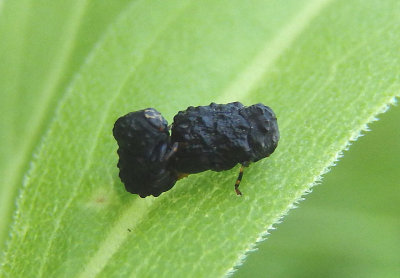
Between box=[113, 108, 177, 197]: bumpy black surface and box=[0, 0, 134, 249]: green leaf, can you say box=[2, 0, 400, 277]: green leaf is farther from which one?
box=[0, 0, 134, 249]: green leaf

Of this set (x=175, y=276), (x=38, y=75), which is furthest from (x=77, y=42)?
(x=175, y=276)

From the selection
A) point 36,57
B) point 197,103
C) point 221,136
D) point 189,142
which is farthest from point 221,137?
point 36,57

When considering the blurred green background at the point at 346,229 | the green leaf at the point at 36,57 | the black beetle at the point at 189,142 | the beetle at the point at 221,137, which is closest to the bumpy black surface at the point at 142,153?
the black beetle at the point at 189,142

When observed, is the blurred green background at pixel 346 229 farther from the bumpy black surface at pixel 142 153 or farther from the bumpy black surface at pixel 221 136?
the bumpy black surface at pixel 142 153

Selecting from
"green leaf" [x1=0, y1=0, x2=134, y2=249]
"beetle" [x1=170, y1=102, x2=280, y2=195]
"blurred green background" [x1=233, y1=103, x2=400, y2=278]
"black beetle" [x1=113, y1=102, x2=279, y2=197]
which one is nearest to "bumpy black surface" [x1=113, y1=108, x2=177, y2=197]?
"black beetle" [x1=113, y1=102, x2=279, y2=197]

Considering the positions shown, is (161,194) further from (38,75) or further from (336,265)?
(336,265)

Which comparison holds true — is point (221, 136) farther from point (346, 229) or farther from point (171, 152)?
point (346, 229)

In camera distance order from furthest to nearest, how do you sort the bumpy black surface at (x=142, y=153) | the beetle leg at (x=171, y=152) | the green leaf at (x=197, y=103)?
the beetle leg at (x=171, y=152) → the bumpy black surface at (x=142, y=153) → the green leaf at (x=197, y=103)
